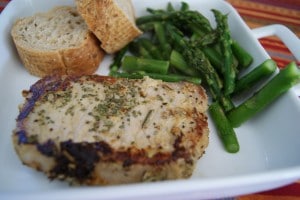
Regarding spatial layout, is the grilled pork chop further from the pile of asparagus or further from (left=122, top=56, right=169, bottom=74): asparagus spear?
(left=122, top=56, right=169, bottom=74): asparagus spear

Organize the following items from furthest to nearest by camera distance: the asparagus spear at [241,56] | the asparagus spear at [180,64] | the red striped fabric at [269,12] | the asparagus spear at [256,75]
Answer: the red striped fabric at [269,12]
the asparagus spear at [180,64]
the asparagus spear at [241,56]
the asparagus spear at [256,75]

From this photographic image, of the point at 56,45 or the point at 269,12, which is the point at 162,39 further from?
the point at 269,12

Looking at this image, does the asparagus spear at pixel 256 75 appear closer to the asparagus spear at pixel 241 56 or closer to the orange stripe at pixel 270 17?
the asparagus spear at pixel 241 56

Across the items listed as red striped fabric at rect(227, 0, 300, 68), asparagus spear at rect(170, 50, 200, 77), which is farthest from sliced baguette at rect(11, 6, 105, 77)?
red striped fabric at rect(227, 0, 300, 68)

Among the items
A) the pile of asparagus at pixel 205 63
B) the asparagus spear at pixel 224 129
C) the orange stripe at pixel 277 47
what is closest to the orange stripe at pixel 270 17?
the orange stripe at pixel 277 47

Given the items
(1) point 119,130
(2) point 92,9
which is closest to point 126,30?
(2) point 92,9

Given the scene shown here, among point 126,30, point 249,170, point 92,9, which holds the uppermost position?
point 92,9

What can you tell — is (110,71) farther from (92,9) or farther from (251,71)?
(251,71)
